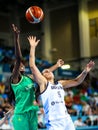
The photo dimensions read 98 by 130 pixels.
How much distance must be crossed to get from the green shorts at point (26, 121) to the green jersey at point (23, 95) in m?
0.06

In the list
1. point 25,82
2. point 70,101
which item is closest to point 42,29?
point 70,101

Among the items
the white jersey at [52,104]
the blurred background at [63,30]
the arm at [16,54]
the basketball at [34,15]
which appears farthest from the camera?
the blurred background at [63,30]

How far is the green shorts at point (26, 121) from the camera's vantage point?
5.22 m

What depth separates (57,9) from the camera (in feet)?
81.8

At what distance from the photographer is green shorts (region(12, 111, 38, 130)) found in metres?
5.22

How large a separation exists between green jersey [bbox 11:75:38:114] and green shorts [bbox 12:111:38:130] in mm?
63

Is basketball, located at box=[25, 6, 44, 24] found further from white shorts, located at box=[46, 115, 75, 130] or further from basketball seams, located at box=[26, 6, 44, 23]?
white shorts, located at box=[46, 115, 75, 130]

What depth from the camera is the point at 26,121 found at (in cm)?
524

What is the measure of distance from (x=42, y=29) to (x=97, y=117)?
11442mm

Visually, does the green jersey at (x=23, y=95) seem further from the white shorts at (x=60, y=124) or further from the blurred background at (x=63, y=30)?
the blurred background at (x=63, y=30)

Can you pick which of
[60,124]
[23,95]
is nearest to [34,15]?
[23,95]

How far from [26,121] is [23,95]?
367 mm

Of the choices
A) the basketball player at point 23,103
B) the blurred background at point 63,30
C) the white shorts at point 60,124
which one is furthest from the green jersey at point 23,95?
the blurred background at point 63,30

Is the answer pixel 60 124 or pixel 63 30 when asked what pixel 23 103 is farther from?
pixel 63 30
